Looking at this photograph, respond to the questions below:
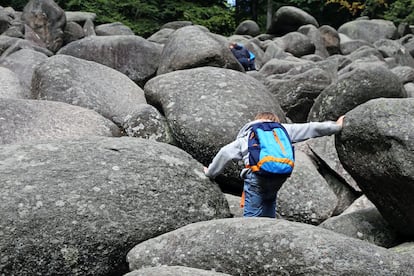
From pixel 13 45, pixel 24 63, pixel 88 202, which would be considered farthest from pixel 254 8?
pixel 88 202

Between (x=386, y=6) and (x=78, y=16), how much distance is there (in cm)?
2059

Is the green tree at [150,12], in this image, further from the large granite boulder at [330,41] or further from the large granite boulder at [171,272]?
the large granite boulder at [171,272]

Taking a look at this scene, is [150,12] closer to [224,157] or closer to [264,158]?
[224,157]

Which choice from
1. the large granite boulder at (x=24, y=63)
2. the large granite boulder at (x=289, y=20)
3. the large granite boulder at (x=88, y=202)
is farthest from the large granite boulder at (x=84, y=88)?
the large granite boulder at (x=289, y=20)

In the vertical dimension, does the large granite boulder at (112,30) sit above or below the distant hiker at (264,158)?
below

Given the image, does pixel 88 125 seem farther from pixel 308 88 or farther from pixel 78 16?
pixel 78 16

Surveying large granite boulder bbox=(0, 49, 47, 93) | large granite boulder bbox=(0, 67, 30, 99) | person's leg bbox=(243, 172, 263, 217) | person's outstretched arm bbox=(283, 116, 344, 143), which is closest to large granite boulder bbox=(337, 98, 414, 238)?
person's outstretched arm bbox=(283, 116, 344, 143)

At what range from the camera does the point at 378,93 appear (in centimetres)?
1009

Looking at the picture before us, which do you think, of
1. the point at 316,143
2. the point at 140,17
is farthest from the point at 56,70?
the point at 140,17

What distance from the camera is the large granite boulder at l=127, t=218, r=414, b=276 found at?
16.1 ft

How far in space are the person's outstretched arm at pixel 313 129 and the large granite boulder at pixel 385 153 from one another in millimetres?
114

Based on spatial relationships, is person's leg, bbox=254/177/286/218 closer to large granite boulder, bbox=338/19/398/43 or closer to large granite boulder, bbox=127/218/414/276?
large granite boulder, bbox=127/218/414/276

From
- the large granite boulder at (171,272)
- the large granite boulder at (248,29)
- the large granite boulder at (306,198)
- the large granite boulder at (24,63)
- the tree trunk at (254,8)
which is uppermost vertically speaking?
the large granite boulder at (171,272)

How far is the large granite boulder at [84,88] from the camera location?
10.0 meters
